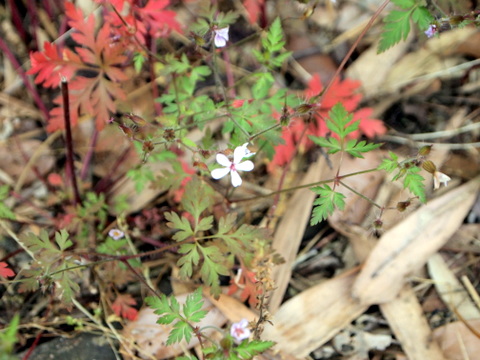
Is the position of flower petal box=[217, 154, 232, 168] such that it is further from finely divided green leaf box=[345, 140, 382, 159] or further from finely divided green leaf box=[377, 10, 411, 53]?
finely divided green leaf box=[377, 10, 411, 53]

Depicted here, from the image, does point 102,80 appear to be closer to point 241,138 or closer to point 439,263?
point 241,138

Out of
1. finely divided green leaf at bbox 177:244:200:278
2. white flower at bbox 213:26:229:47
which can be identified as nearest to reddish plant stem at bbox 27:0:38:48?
white flower at bbox 213:26:229:47

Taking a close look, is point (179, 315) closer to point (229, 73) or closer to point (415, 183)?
point (415, 183)

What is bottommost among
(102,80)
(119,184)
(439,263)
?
(439,263)

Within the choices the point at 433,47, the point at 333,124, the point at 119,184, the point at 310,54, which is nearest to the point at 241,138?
the point at 333,124

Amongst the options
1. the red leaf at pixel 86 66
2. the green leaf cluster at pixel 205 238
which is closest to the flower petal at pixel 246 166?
the green leaf cluster at pixel 205 238

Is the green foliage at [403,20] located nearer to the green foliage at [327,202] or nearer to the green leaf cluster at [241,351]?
the green foliage at [327,202]

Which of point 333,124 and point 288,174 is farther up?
point 333,124
